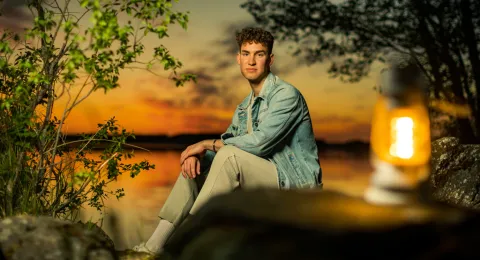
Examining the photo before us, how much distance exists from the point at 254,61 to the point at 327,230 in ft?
9.42

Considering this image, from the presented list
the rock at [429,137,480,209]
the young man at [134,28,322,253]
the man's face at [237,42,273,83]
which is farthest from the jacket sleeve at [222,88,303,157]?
the rock at [429,137,480,209]

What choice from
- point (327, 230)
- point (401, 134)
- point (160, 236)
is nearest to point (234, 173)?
point (160, 236)

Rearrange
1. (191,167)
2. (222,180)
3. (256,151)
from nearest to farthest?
(222,180) → (256,151) → (191,167)

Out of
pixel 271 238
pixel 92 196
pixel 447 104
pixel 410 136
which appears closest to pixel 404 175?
pixel 410 136

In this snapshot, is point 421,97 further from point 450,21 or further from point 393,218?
point 450,21

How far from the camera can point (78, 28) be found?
11.6 feet

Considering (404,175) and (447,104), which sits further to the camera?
(447,104)

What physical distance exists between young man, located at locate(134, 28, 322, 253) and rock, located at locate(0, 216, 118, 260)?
724 millimetres

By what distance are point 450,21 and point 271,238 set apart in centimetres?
714

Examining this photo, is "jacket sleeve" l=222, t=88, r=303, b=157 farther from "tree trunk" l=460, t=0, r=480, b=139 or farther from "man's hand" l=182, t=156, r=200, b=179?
"tree trunk" l=460, t=0, r=480, b=139

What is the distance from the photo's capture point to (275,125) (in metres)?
3.79

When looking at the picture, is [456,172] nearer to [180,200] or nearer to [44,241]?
[180,200]

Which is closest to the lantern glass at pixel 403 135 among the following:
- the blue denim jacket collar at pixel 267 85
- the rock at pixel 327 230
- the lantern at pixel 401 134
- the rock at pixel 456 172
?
the lantern at pixel 401 134

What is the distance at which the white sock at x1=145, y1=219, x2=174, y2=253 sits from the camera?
3.70m
